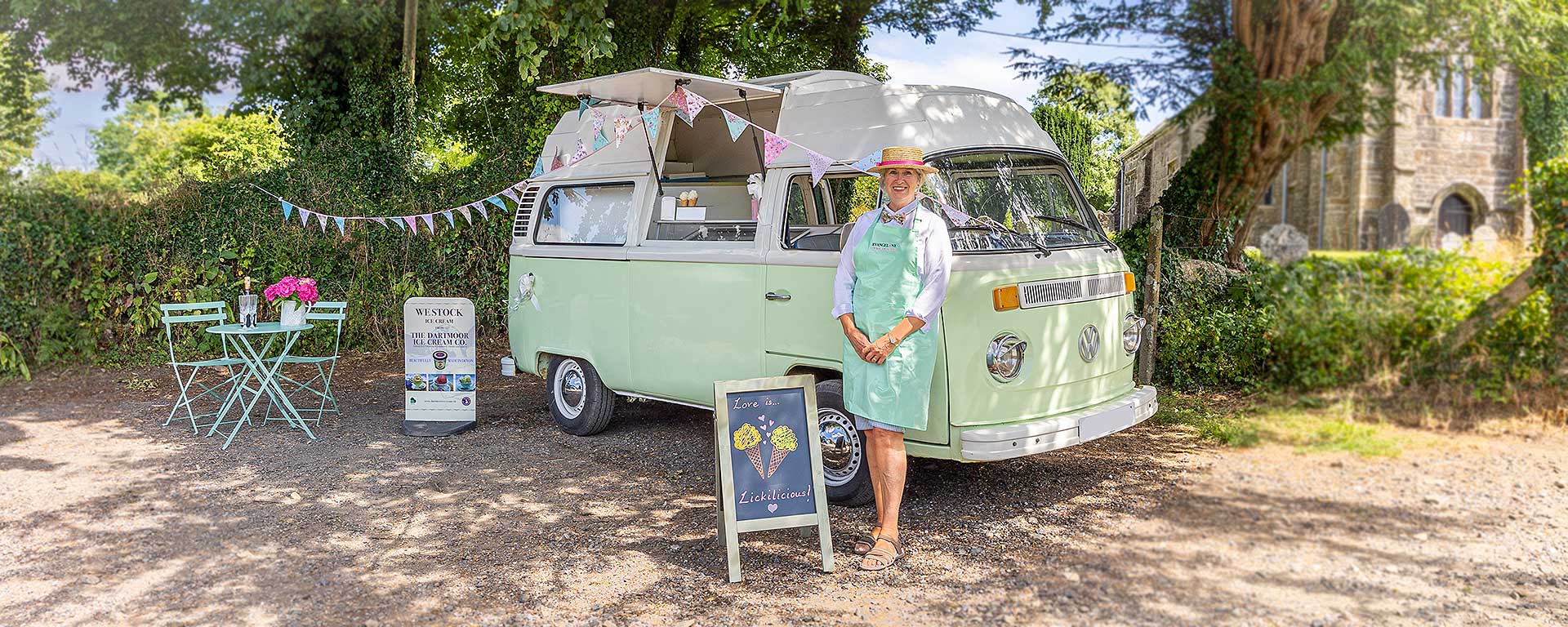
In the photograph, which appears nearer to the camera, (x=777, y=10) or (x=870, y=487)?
(x=870, y=487)

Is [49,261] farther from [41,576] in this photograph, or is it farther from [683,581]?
[683,581]

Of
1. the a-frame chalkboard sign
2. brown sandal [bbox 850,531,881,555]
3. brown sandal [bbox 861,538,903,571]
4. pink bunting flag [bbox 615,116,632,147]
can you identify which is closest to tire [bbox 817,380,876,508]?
brown sandal [bbox 850,531,881,555]

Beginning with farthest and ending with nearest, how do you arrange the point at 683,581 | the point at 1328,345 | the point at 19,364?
1. the point at 19,364
2. the point at 683,581
3. the point at 1328,345

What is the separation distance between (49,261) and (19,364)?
1104mm

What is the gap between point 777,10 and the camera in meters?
13.7

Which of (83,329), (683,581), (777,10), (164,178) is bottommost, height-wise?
(683,581)

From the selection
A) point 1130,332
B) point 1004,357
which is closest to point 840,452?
point 1004,357

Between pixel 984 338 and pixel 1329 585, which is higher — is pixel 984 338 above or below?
above

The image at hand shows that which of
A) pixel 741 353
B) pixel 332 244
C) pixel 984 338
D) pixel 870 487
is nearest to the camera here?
pixel 984 338

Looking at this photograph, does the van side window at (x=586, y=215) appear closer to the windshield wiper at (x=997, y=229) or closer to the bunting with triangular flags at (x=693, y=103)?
the bunting with triangular flags at (x=693, y=103)

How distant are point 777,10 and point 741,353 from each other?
890 centimetres

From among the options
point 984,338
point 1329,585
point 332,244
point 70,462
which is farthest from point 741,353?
point 332,244

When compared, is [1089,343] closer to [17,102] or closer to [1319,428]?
[1319,428]

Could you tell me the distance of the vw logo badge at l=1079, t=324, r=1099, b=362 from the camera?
5.30 metres
